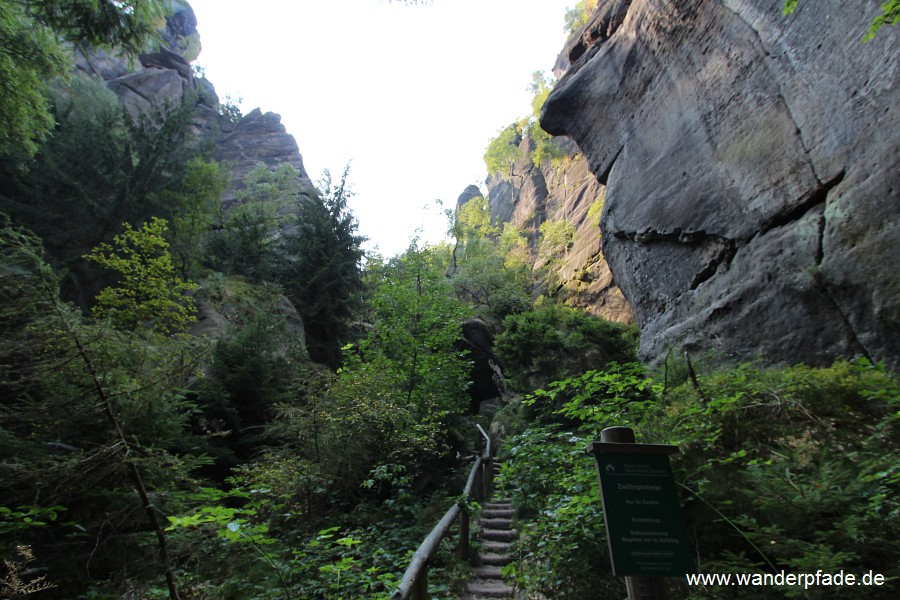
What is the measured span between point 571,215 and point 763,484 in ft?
59.3

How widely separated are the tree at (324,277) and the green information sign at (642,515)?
14.2 m

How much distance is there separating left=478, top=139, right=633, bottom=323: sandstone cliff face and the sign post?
11.4m

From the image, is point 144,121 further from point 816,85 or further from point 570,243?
point 816,85

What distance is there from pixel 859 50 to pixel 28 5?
38.6 ft

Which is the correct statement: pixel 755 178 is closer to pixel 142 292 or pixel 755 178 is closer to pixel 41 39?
pixel 142 292

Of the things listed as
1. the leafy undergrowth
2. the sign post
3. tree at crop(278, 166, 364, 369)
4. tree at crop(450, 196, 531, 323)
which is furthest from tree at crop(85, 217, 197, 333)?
tree at crop(450, 196, 531, 323)

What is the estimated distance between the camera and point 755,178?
26.4 feet

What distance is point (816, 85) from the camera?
716 cm

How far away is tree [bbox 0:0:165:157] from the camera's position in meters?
5.62

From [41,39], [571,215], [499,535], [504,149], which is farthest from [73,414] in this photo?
[504,149]

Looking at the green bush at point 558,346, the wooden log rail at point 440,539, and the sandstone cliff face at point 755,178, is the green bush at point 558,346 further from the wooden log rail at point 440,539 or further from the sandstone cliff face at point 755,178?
the wooden log rail at point 440,539

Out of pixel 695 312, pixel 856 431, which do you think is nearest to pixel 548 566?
pixel 856 431

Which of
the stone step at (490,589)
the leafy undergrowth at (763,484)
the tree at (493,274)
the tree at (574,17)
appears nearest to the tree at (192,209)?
the tree at (493,274)

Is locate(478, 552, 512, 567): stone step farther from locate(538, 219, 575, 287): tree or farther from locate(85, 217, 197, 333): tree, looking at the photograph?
locate(538, 219, 575, 287): tree
